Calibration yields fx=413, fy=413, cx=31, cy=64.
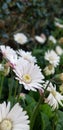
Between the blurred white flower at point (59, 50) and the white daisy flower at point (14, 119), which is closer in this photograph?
the white daisy flower at point (14, 119)

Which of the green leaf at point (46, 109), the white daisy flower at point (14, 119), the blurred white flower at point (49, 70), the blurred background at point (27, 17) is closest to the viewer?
the white daisy flower at point (14, 119)

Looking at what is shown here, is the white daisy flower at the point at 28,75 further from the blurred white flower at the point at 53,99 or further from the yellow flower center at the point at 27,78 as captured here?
the blurred white flower at the point at 53,99

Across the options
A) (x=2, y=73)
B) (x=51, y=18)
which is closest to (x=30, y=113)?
(x=2, y=73)

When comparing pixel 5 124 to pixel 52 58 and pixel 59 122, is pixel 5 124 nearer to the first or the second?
pixel 59 122

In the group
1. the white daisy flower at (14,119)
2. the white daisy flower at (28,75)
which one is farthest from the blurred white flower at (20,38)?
the white daisy flower at (14,119)

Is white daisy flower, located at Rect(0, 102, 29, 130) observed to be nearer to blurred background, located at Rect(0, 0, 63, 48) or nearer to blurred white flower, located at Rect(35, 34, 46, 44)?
blurred background, located at Rect(0, 0, 63, 48)

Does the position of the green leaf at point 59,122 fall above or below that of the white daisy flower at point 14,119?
above
